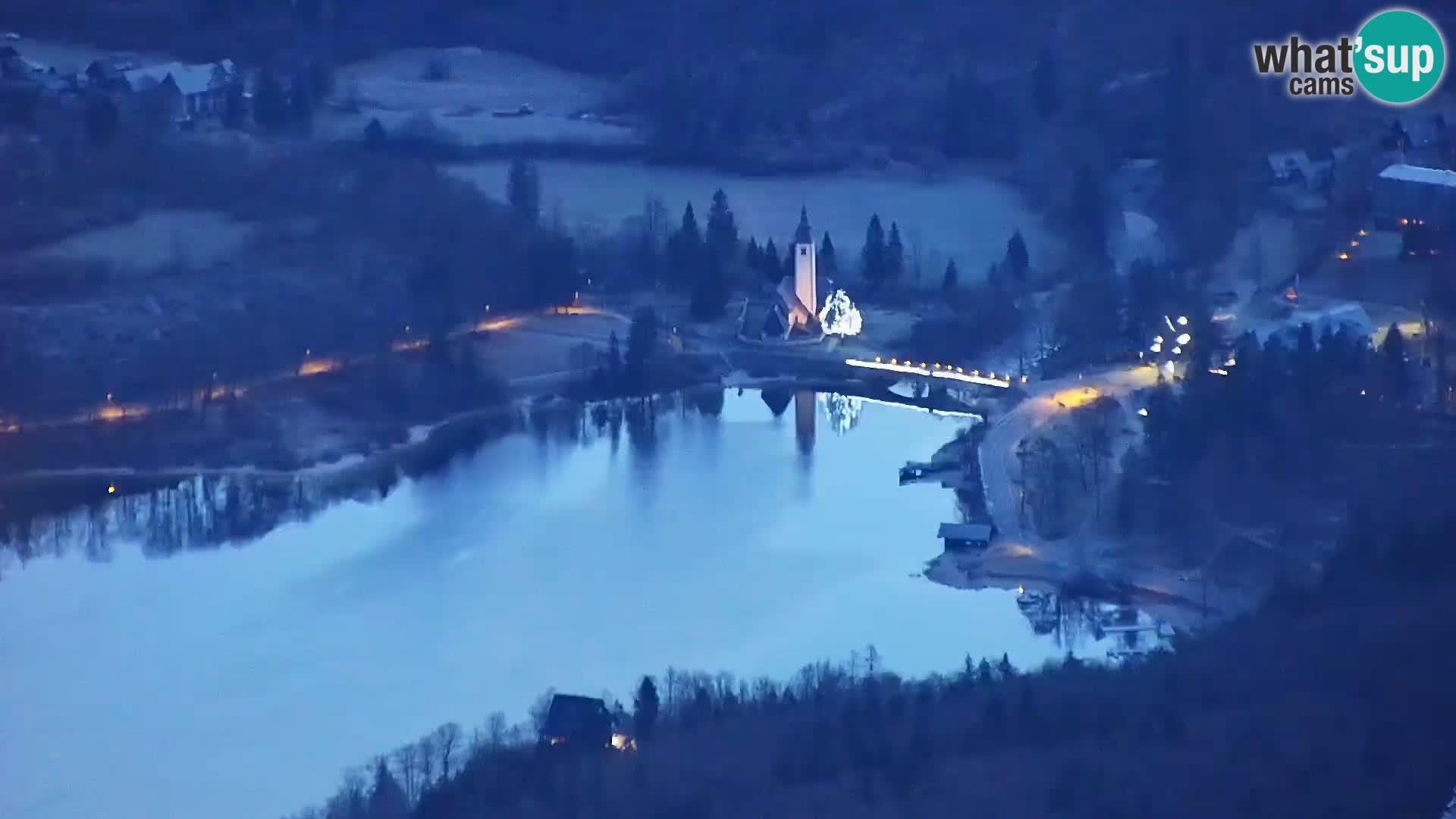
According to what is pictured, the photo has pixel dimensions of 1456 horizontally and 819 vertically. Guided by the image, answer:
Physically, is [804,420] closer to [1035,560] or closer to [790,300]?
[790,300]

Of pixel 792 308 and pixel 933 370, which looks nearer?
pixel 933 370

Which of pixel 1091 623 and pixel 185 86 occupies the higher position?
pixel 185 86

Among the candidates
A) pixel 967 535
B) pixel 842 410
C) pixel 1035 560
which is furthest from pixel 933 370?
pixel 1035 560

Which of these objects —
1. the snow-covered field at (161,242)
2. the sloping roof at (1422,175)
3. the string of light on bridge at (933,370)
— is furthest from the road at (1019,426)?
the snow-covered field at (161,242)

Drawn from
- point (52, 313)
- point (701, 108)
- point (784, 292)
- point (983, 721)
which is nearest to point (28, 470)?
point (52, 313)

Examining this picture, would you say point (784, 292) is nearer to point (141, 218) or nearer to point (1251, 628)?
point (141, 218)

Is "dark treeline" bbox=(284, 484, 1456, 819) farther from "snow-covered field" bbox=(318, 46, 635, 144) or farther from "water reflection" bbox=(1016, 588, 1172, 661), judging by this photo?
"snow-covered field" bbox=(318, 46, 635, 144)
